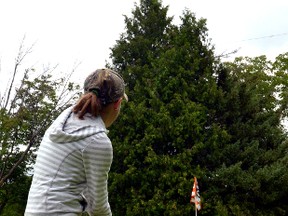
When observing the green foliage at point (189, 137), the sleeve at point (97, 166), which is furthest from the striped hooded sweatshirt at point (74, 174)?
the green foliage at point (189, 137)

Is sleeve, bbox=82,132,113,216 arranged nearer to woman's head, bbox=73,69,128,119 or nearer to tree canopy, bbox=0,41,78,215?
woman's head, bbox=73,69,128,119

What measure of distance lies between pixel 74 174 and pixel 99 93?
35cm

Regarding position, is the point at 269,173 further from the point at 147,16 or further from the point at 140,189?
the point at 147,16

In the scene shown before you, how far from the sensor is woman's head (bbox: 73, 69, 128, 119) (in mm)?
2008

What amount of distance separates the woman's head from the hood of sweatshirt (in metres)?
0.03

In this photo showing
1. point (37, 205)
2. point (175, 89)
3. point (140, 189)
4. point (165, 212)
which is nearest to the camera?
point (37, 205)

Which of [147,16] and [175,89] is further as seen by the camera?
[147,16]

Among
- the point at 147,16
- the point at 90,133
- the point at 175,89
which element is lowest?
the point at 90,133

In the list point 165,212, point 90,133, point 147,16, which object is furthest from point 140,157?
point 90,133

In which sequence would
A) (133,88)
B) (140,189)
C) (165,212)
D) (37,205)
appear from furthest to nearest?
(133,88), (140,189), (165,212), (37,205)

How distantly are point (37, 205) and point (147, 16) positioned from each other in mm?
22840

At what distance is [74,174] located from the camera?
1.94 metres

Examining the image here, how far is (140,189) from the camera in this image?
1925 centimetres

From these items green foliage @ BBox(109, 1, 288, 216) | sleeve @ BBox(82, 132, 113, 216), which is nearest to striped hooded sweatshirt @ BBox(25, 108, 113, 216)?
sleeve @ BBox(82, 132, 113, 216)
